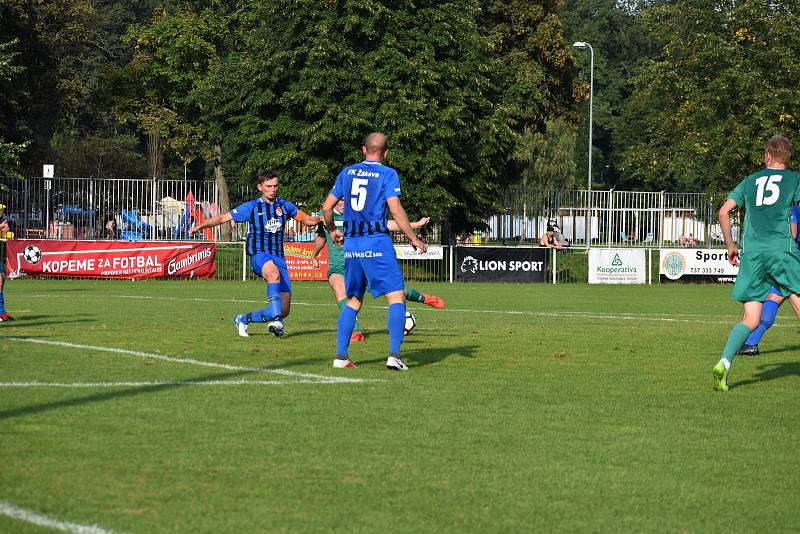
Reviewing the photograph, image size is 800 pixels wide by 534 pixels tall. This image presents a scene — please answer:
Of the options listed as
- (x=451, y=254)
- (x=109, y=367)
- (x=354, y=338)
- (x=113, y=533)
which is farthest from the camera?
(x=451, y=254)

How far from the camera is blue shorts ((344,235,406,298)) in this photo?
10977 millimetres

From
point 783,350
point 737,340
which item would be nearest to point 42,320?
point 783,350

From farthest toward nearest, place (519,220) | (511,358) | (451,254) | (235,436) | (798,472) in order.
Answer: (519,220) → (451,254) → (511,358) → (235,436) → (798,472)

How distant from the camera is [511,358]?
41.4 ft

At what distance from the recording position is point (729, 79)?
4325 centimetres

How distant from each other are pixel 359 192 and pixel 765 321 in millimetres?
5168

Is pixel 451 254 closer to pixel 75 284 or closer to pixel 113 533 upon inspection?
pixel 75 284

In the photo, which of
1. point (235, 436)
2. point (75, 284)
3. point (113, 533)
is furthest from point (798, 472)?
point (75, 284)

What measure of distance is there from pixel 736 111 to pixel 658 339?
31541 mm

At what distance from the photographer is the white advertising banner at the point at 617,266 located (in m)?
39.4

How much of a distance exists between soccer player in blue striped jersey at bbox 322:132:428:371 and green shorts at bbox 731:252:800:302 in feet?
9.29

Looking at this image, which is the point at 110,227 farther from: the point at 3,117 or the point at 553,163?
the point at 553,163

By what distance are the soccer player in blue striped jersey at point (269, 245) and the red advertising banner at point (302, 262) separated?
72.2 ft

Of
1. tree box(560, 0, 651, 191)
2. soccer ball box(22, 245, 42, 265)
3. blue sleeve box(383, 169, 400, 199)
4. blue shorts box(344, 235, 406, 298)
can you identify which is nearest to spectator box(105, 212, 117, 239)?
soccer ball box(22, 245, 42, 265)
